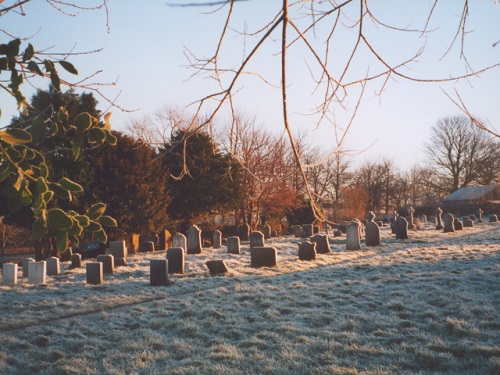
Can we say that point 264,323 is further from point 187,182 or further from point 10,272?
Result: point 187,182

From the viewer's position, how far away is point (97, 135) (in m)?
1.62

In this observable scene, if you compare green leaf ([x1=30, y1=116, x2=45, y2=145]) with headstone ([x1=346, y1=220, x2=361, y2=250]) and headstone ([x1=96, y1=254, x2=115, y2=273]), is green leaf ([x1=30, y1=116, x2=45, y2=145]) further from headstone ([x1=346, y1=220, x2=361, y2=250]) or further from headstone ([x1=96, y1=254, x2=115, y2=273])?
headstone ([x1=346, y1=220, x2=361, y2=250])

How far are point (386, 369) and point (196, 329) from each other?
289cm

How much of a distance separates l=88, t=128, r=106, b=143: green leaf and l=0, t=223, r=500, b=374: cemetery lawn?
3.45 meters

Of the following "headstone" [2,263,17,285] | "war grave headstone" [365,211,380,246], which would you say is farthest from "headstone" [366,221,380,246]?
"headstone" [2,263,17,285]

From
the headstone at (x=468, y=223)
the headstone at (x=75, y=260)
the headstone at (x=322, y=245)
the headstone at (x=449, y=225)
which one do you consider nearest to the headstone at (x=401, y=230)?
the headstone at (x=449, y=225)

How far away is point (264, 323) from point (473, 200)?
40.7 m

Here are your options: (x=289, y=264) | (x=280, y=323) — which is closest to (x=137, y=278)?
(x=289, y=264)

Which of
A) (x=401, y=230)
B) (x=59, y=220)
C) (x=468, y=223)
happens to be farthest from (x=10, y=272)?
(x=468, y=223)

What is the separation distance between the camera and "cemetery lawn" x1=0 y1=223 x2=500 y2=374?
14.3 feet

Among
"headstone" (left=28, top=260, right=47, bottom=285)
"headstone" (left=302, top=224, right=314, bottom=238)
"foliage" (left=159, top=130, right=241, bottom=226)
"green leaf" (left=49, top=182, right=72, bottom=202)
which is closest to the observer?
"green leaf" (left=49, top=182, right=72, bottom=202)

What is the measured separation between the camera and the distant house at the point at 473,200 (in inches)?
1492

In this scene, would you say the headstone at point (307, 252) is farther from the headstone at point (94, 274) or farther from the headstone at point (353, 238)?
the headstone at point (94, 274)

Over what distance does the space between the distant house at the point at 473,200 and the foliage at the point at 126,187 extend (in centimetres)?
3344
